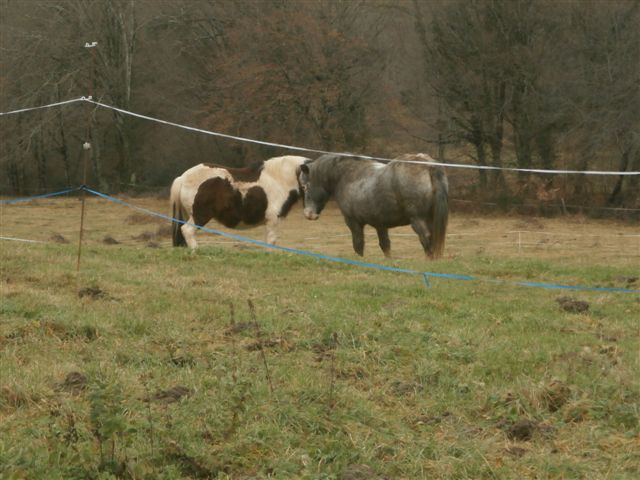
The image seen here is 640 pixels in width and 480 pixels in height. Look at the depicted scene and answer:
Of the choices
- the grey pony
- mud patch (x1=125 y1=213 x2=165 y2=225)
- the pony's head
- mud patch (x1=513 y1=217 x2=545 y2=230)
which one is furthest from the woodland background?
the grey pony

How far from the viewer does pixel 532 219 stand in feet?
84.8

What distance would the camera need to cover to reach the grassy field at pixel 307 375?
4367 mm

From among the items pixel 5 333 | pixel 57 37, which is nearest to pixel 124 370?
pixel 5 333

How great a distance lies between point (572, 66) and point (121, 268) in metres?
21.2

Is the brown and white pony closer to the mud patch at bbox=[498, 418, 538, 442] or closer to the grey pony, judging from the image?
the grey pony

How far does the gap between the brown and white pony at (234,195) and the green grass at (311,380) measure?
4.89 metres

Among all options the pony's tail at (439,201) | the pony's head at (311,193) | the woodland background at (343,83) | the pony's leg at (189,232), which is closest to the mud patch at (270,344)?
the pony's tail at (439,201)

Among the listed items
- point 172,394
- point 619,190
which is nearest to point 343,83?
point 619,190

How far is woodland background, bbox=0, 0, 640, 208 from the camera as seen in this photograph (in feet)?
88.2

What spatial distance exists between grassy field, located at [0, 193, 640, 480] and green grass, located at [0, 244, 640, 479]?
0.01 meters

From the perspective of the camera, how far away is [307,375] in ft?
18.6

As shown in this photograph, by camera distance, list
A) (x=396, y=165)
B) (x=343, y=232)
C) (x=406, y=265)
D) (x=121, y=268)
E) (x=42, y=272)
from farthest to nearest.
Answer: (x=343, y=232) → (x=396, y=165) → (x=406, y=265) → (x=121, y=268) → (x=42, y=272)

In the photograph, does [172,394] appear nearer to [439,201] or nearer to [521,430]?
[521,430]

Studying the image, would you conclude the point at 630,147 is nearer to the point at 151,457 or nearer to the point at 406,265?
the point at 406,265
